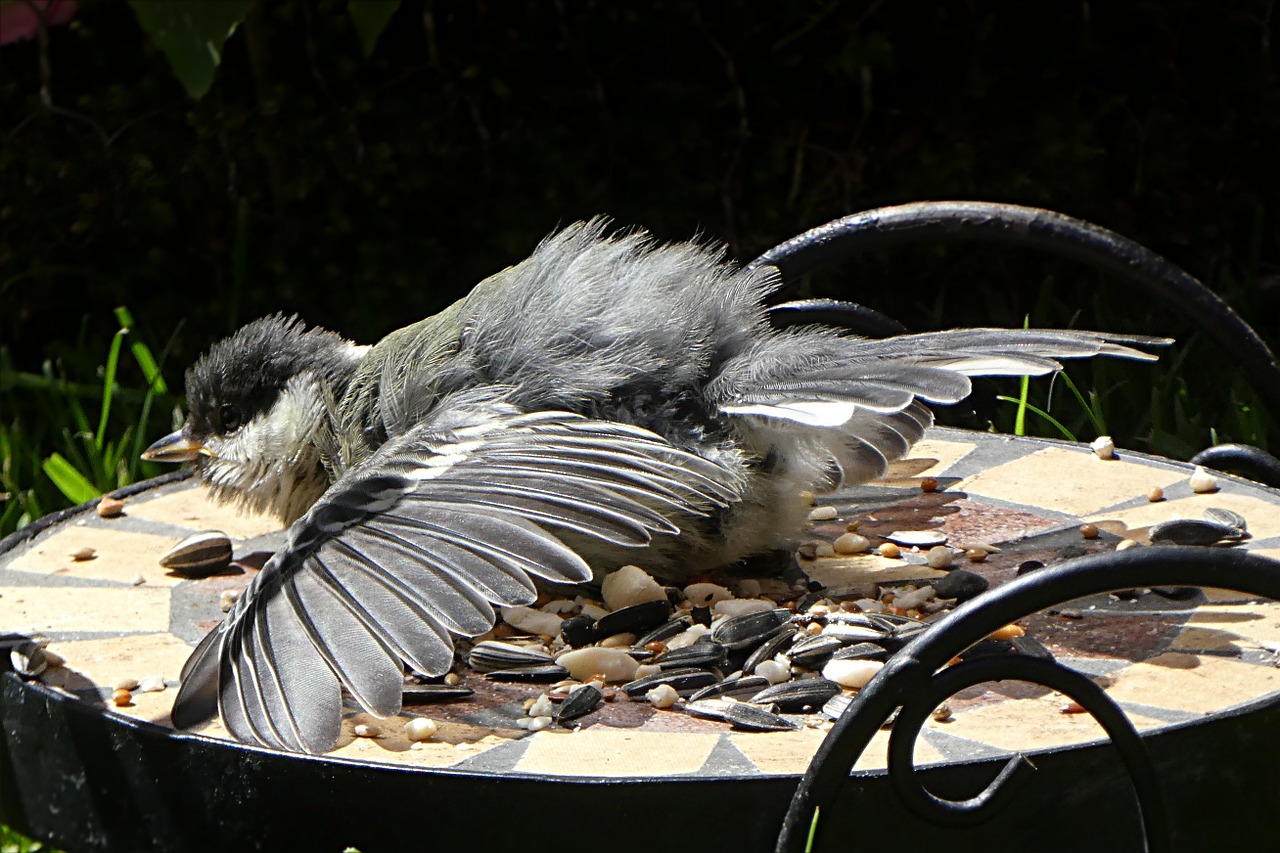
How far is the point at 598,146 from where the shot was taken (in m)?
4.08

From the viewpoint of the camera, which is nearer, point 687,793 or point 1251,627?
point 687,793

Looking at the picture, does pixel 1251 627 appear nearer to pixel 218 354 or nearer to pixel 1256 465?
pixel 1256 465

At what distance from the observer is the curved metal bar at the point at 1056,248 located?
229 centimetres

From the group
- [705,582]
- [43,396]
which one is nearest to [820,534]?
[705,582]

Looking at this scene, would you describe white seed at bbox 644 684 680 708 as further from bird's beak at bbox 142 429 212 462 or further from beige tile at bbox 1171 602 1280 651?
bird's beak at bbox 142 429 212 462

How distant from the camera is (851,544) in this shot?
7.27ft

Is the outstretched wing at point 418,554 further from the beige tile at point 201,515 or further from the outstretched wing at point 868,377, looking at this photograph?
the beige tile at point 201,515

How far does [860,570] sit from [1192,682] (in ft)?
1.89

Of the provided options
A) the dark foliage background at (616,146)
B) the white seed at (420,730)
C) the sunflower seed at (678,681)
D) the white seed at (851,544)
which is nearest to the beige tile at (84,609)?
the white seed at (420,730)

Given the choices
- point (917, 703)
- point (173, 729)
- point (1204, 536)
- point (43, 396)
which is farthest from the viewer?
point (43, 396)

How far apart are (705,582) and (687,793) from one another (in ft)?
2.55

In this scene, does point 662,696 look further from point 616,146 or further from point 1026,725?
point 616,146

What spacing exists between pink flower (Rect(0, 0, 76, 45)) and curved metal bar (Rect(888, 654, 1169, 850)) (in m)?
3.25

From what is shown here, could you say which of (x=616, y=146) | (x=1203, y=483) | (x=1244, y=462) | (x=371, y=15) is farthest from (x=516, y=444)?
(x=616, y=146)
